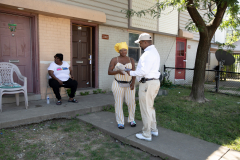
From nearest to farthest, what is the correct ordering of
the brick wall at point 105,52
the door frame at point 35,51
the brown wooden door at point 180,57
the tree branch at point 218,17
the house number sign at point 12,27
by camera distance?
the house number sign at point 12,27, the door frame at point 35,51, the tree branch at point 218,17, the brick wall at point 105,52, the brown wooden door at point 180,57

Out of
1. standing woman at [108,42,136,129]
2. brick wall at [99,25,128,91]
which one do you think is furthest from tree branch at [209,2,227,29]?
standing woman at [108,42,136,129]

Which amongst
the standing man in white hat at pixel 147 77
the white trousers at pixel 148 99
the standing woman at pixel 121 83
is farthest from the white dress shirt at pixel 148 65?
the standing woman at pixel 121 83

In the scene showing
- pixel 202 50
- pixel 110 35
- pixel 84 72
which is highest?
pixel 110 35

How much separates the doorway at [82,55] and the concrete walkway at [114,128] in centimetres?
155

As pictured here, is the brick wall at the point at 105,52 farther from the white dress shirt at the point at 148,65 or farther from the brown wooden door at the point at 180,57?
the brown wooden door at the point at 180,57

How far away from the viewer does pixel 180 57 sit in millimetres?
12141

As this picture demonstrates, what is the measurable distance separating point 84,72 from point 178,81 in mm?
6407

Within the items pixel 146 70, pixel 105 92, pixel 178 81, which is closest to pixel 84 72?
pixel 105 92

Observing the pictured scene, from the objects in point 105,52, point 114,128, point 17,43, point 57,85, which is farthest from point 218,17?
point 17,43

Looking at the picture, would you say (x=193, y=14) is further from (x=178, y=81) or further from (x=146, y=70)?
(x=178, y=81)

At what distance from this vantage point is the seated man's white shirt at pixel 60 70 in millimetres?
5734

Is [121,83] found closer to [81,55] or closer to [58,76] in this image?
[58,76]

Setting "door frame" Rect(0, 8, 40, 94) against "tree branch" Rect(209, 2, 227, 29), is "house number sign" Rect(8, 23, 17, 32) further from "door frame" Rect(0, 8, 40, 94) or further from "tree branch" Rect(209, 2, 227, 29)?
"tree branch" Rect(209, 2, 227, 29)

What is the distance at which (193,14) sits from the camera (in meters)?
6.66
